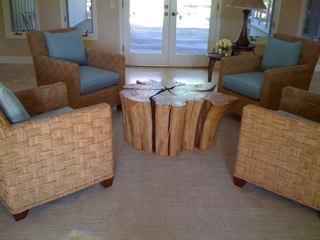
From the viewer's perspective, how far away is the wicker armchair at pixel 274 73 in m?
3.46

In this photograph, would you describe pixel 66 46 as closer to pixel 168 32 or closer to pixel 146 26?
pixel 146 26

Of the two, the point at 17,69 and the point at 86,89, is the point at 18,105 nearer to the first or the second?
the point at 86,89

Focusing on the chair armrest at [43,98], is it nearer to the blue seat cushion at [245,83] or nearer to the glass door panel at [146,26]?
the blue seat cushion at [245,83]

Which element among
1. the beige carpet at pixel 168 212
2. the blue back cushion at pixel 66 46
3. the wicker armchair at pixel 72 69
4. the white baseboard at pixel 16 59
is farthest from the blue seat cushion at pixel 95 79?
the white baseboard at pixel 16 59

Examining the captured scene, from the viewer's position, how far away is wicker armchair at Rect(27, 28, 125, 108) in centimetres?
350

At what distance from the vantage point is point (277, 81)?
348cm

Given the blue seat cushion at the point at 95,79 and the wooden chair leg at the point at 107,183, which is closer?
the wooden chair leg at the point at 107,183

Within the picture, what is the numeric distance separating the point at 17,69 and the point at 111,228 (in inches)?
177

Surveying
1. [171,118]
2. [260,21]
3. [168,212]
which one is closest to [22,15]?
[260,21]

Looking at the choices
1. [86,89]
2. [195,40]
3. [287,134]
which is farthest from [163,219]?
[195,40]

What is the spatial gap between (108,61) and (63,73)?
2.05 ft

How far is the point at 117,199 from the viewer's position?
244cm

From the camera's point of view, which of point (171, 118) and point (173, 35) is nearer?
point (171, 118)

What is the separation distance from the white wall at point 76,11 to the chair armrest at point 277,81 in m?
3.74
